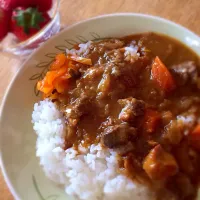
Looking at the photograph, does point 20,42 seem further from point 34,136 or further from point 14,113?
point 34,136

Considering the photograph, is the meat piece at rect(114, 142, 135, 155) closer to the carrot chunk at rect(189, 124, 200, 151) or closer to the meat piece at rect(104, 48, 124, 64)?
the carrot chunk at rect(189, 124, 200, 151)

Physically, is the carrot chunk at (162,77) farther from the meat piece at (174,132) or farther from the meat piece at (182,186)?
the meat piece at (182,186)

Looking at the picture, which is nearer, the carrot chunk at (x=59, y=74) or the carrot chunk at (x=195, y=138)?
the carrot chunk at (x=195, y=138)

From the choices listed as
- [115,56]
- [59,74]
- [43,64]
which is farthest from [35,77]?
[115,56]

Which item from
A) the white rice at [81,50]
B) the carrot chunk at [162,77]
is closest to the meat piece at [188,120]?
the carrot chunk at [162,77]

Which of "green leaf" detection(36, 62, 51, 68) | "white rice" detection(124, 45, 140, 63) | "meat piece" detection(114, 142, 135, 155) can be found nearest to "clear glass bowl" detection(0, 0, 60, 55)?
"green leaf" detection(36, 62, 51, 68)

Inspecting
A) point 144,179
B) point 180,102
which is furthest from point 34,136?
point 180,102
